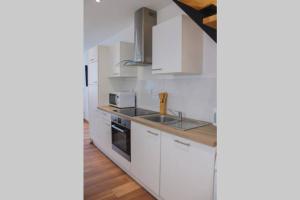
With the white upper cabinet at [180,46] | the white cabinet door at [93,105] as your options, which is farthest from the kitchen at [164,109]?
Result: the white cabinet door at [93,105]

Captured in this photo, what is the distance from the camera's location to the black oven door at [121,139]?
88.0 inches

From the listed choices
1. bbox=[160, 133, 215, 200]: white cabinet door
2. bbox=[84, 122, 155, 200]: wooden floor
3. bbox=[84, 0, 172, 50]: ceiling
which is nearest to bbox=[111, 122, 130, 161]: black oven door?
bbox=[84, 122, 155, 200]: wooden floor

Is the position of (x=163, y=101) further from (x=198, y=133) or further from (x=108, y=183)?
(x=108, y=183)

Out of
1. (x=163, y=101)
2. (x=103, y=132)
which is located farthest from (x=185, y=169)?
(x=103, y=132)

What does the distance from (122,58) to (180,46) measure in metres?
1.41

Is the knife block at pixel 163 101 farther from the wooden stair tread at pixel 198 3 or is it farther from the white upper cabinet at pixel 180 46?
the wooden stair tread at pixel 198 3

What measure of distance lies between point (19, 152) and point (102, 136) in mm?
2870

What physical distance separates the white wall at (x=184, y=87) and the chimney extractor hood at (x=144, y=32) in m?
0.16

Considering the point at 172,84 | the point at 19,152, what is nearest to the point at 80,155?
the point at 19,152

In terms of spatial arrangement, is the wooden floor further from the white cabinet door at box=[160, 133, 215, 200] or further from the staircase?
the staircase

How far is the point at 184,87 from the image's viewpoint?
7.03 feet

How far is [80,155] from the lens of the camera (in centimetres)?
35

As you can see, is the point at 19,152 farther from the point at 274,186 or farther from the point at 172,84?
the point at 172,84

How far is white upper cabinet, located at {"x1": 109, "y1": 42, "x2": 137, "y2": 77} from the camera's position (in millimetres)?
2930
